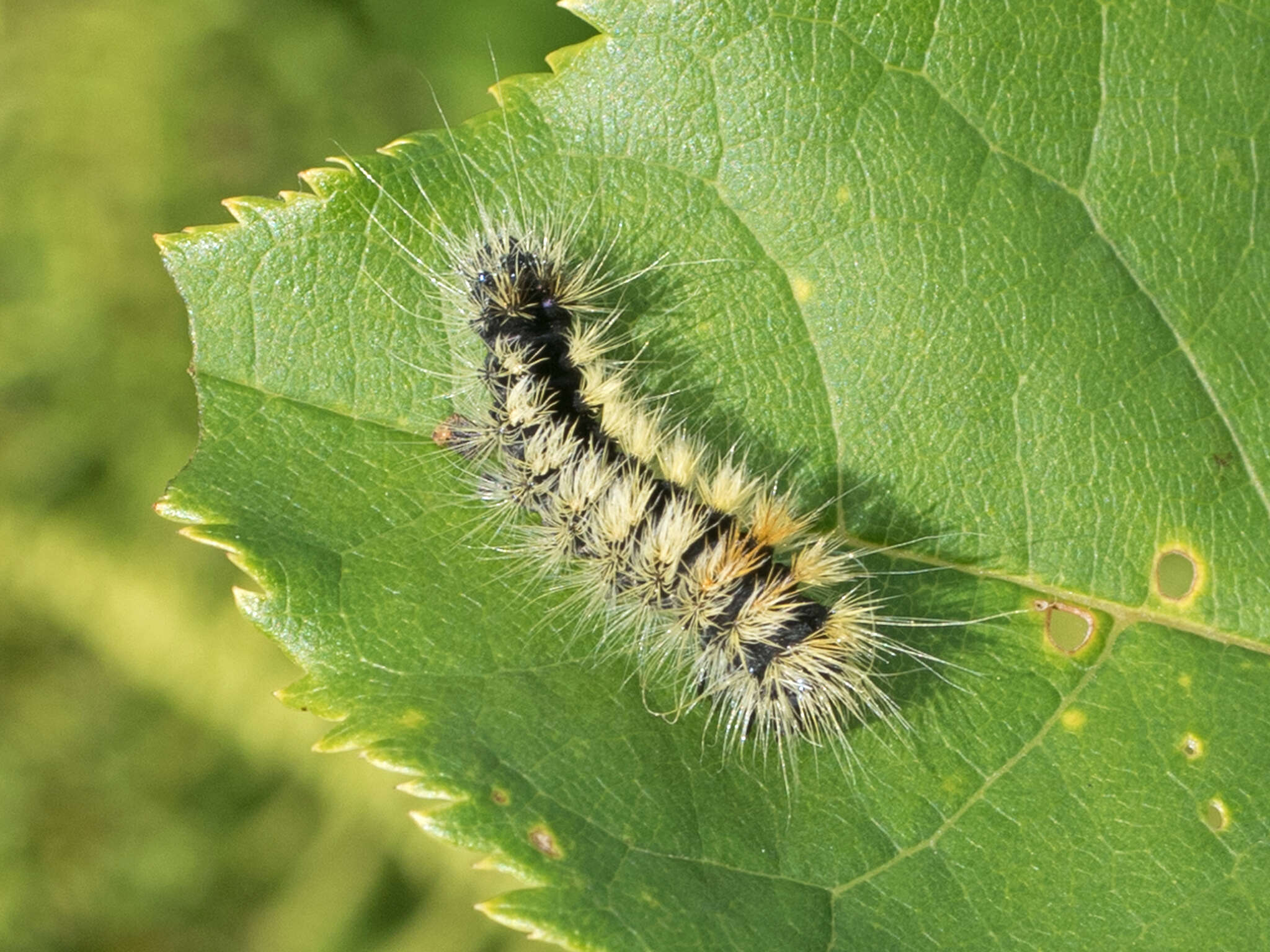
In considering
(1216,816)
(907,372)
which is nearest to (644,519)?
(907,372)

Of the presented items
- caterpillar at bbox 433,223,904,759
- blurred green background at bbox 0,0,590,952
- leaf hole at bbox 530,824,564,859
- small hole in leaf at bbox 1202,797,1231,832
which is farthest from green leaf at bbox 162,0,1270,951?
blurred green background at bbox 0,0,590,952

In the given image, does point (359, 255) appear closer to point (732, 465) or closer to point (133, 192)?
point (732, 465)

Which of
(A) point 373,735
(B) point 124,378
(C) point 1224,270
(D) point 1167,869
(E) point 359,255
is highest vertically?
(C) point 1224,270

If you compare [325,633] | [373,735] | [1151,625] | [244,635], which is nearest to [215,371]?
[325,633]

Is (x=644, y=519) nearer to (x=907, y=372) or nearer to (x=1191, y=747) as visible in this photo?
(x=907, y=372)

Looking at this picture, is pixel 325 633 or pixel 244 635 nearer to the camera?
pixel 325 633

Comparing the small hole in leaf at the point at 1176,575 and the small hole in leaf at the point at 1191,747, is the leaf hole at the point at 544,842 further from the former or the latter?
the small hole in leaf at the point at 1176,575
